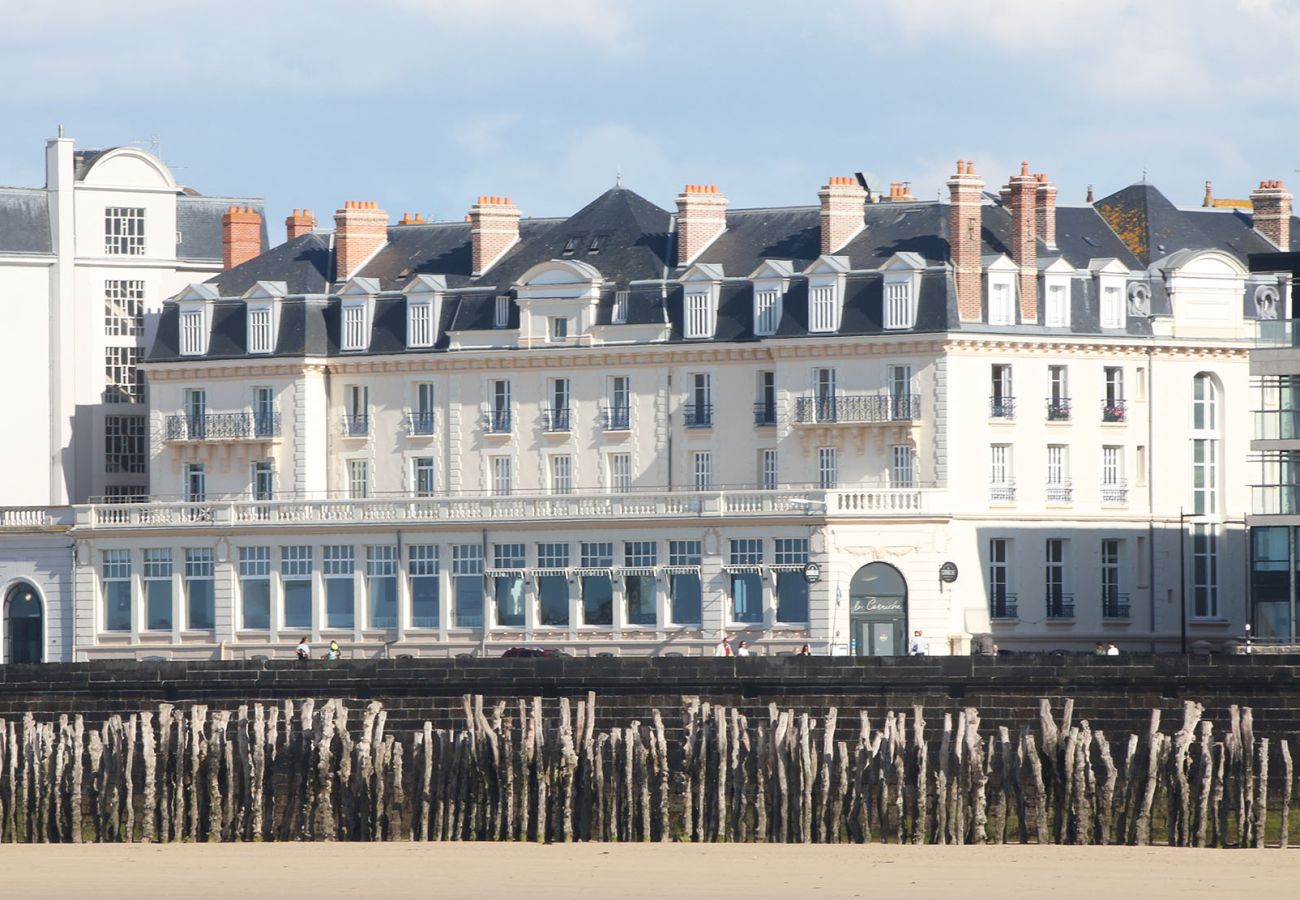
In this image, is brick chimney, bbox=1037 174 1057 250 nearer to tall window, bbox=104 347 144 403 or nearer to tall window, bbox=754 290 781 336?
tall window, bbox=754 290 781 336

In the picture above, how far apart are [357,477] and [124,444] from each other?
755 centimetres

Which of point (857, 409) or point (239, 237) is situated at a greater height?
point (239, 237)

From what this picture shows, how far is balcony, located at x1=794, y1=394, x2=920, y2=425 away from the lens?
7381 cm

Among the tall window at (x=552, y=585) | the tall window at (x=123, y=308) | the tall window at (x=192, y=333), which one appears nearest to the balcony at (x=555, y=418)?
the tall window at (x=552, y=585)

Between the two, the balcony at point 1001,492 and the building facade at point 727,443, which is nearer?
the building facade at point 727,443

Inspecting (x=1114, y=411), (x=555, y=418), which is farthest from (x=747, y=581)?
(x=1114, y=411)

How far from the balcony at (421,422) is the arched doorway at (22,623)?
964 centimetres

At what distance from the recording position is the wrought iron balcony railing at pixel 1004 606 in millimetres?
72625

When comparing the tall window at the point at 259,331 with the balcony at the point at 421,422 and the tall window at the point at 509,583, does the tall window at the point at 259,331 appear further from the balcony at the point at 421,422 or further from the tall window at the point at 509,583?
the tall window at the point at 509,583

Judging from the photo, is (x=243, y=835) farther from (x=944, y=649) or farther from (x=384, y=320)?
(x=384, y=320)

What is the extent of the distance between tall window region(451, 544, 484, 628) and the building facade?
0.06 m

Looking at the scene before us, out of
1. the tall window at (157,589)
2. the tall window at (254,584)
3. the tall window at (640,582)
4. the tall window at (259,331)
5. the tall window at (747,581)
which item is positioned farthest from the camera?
the tall window at (259,331)

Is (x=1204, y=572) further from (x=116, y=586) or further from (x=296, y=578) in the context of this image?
(x=116, y=586)

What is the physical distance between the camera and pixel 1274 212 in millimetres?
79188
